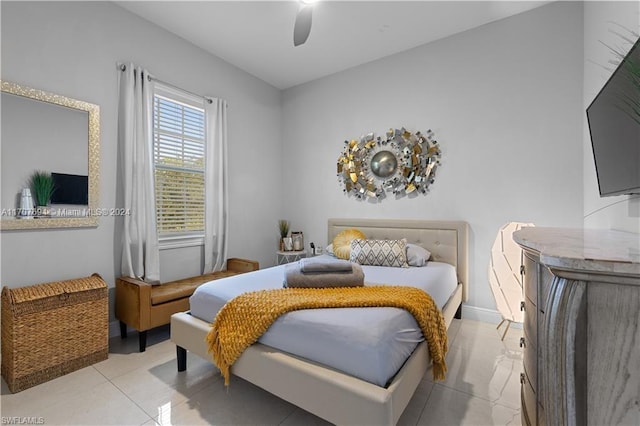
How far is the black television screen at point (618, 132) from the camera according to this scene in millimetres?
1215

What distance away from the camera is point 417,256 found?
9.42 feet

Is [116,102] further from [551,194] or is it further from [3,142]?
[551,194]

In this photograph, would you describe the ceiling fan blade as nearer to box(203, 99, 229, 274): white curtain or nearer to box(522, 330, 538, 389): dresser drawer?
box(203, 99, 229, 274): white curtain

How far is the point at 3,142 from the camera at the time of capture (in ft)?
6.91

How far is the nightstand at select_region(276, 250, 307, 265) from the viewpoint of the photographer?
159 inches

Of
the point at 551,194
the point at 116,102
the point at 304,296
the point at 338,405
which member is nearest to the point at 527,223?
the point at 551,194

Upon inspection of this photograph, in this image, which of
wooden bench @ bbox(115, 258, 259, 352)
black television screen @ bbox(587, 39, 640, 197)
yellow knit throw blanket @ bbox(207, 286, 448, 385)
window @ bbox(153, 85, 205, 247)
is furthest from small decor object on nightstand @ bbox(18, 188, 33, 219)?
black television screen @ bbox(587, 39, 640, 197)

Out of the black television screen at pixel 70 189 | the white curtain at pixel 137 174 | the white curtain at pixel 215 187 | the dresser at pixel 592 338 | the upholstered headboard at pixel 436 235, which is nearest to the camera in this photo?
the dresser at pixel 592 338

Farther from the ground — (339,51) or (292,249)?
(339,51)

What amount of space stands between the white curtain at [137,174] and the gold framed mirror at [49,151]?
0.23 m

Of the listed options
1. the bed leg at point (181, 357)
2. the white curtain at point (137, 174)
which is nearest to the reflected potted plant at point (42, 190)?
the white curtain at point (137, 174)

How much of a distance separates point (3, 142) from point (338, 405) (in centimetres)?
294

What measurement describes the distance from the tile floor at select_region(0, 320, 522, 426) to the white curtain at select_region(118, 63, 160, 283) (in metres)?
0.86

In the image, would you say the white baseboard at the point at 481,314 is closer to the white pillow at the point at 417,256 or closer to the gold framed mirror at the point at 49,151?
the white pillow at the point at 417,256
